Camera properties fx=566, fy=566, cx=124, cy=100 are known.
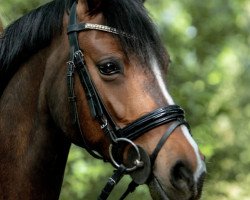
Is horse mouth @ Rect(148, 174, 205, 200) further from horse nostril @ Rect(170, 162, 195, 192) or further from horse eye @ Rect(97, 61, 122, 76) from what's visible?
horse eye @ Rect(97, 61, 122, 76)

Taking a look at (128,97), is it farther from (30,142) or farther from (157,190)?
(30,142)

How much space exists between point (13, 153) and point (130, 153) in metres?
0.81

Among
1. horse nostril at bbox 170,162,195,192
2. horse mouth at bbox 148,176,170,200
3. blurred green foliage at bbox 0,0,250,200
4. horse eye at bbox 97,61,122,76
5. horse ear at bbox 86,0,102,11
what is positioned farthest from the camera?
blurred green foliage at bbox 0,0,250,200

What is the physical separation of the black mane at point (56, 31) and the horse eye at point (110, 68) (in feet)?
0.39

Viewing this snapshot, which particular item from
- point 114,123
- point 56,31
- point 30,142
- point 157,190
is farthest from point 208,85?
point 157,190

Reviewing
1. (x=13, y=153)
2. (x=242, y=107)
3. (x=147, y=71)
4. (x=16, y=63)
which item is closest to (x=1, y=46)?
(x=16, y=63)

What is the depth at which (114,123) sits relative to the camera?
3.36m

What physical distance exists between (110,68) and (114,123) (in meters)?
0.33

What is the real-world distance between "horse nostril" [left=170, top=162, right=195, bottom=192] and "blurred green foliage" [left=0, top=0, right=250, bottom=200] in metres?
3.83

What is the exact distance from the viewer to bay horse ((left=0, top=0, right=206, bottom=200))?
3176mm

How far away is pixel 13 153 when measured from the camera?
143 inches

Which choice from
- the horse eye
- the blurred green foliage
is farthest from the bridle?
the blurred green foliage

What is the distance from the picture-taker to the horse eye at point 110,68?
3.38 meters

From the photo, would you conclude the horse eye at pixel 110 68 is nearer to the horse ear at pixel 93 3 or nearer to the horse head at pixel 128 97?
the horse head at pixel 128 97
